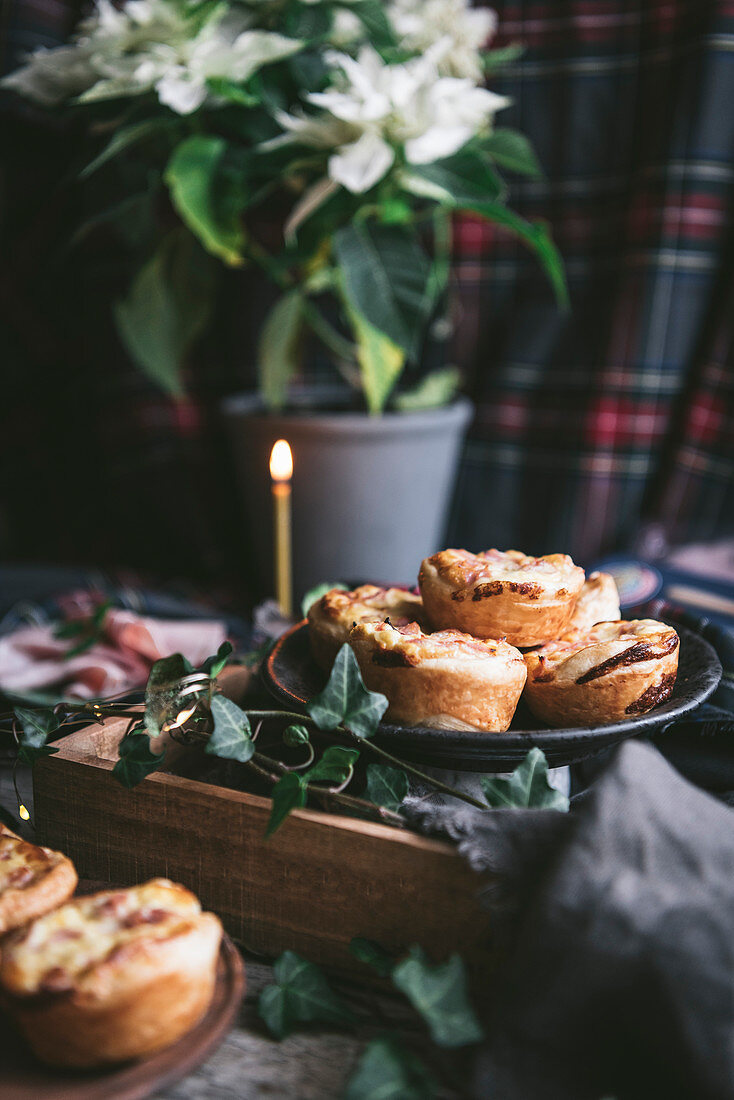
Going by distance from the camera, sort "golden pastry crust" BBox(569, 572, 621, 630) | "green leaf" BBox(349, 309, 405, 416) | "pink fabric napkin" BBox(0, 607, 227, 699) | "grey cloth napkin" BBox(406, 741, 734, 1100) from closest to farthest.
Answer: "grey cloth napkin" BBox(406, 741, 734, 1100), "golden pastry crust" BBox(569, 572, 621, 630), "pink fabric napkin" BBox(0, 607, 227, 699), "green leaf" BBox(349, 309, 405, 416)

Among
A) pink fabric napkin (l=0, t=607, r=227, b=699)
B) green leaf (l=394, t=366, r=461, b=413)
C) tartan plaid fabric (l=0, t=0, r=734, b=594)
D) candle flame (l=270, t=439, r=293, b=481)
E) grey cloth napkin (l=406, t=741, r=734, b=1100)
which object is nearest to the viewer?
grey cloth napkin (l=406, t=741, r=734, b=1100)

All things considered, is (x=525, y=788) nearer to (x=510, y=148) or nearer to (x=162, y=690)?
(x=162, y=690)

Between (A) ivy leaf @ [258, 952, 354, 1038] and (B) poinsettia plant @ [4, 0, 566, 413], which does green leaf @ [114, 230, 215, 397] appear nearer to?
(B) poinsettia plant @ [4, 0, 566, 413]

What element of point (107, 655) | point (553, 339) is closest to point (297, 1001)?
point (107, 655)

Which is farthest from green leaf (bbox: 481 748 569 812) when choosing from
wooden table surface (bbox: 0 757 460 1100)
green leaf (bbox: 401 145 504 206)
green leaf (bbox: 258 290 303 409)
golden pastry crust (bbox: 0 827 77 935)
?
green leaf (bbox: 258 290 303 409)

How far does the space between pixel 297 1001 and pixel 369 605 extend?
238 mm

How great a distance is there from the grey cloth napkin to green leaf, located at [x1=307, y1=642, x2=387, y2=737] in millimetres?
117

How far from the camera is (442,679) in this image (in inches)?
18.5

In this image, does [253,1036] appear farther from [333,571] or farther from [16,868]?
[333,571]

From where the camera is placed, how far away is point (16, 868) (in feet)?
1.45

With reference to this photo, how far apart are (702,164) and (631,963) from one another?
4.19ft

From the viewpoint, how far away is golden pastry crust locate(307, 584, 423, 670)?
542 mm

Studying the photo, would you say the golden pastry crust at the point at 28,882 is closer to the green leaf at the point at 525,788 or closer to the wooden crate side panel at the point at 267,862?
the wooden crate side panel at the point at 267,862

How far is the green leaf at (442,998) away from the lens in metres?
0.37
